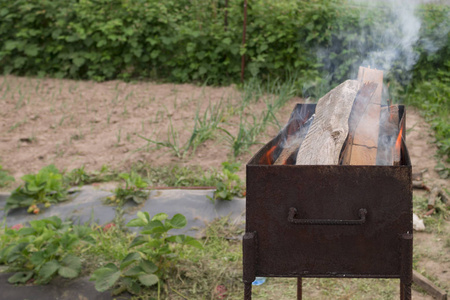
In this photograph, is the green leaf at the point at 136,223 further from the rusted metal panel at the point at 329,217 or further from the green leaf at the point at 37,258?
the rusted metal panel at the point at 329,217

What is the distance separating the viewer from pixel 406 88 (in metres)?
6.38

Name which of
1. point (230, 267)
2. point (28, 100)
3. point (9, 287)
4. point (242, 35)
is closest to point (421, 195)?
point (230, 267)

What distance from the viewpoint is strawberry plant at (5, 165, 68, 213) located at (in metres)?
3.65

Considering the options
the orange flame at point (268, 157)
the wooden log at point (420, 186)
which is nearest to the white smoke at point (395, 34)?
the wooden log at point (420, 186)

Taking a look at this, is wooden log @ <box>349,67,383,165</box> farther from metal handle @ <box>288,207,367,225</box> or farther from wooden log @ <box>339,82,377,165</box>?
metal handle @ <box>288,207,367,225</box>

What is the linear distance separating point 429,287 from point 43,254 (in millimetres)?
2030

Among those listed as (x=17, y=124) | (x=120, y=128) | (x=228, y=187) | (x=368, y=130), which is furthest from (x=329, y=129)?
(x=17, y=124)

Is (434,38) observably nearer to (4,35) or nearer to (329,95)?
(329,95)

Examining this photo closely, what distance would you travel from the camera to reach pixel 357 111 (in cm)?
236

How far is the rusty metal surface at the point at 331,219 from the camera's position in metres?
1.79

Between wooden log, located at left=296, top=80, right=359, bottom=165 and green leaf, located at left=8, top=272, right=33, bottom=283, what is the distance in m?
1.62

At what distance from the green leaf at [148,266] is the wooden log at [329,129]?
1038 millimetres

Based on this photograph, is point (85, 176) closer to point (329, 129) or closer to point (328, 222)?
point (329, 129)

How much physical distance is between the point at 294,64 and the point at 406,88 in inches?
55.8
